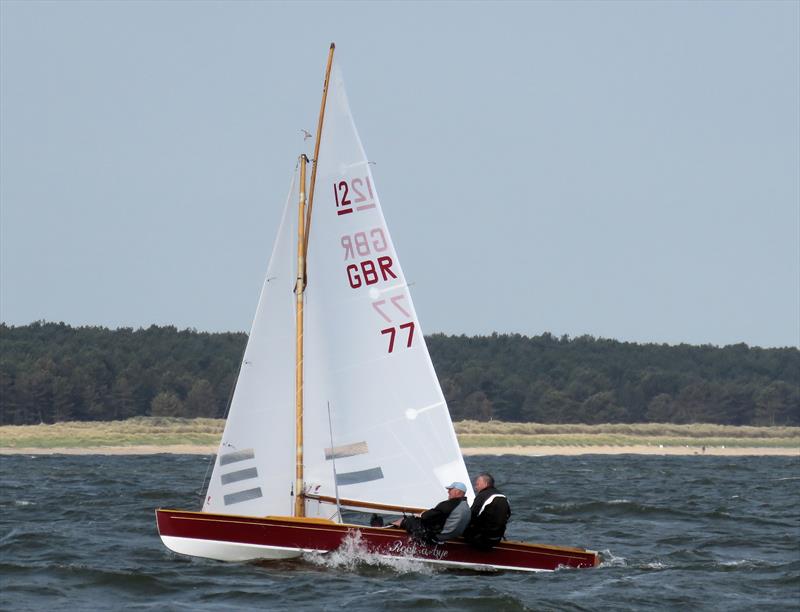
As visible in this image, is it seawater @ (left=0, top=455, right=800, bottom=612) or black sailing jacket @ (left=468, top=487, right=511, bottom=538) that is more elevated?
black sailing jacket @ (left=468, top=487, right=511, bottom=538)

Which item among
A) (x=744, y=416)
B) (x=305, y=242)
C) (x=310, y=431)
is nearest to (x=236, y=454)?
(x=310, y=431)

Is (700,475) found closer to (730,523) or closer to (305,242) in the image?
(730,523)

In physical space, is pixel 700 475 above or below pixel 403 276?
below

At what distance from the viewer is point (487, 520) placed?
851 inches

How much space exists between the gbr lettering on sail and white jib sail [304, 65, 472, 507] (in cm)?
2

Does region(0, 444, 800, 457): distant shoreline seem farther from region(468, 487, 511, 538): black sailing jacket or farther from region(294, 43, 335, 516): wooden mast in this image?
region(468, 487, 511, 538): black sailing jacket

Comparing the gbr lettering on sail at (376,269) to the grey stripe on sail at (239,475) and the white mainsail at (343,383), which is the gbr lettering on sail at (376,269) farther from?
the grey stripe on sail at (239,475)

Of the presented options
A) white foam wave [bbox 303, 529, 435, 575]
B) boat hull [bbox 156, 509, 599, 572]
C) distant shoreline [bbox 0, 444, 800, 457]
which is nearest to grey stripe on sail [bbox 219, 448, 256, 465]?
boat hull [bbox 156, 509, 599, 572]

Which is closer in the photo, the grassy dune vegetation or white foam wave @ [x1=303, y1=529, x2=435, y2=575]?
white foam wave @ [x1=303, y1=529, x2=435, y2=575]

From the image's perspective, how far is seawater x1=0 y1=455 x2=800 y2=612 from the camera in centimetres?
1978

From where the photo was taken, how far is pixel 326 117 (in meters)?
22.8

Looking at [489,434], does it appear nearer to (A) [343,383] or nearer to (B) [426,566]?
(A) [343,383]

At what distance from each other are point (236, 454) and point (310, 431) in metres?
1.23

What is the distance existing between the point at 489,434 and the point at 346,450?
8815cm
